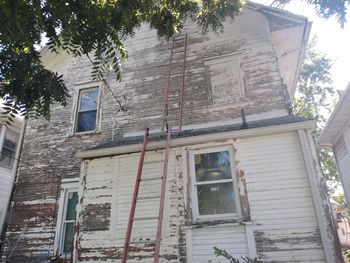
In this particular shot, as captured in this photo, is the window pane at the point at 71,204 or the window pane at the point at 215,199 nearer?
the window pane at the point at 215,199

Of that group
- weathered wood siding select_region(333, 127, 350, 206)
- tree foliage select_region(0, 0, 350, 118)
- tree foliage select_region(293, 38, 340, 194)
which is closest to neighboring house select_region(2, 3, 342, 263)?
weathered wood siding select_region(333, 127, 350, 206)

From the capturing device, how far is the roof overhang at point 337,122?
823cm

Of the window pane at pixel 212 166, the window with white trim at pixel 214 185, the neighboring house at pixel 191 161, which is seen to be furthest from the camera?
the window pane at pixel 212 166

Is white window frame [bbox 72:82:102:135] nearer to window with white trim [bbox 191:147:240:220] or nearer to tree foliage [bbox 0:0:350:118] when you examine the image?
window with white trim [bbox 191:147:240:220]

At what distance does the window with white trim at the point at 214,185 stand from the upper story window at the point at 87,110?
4191 mm

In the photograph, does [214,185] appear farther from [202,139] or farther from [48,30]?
[48,30]

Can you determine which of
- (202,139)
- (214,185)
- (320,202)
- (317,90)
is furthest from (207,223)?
(317,90)

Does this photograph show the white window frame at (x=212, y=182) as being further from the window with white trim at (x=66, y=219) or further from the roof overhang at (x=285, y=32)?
the window with white trim at (x=66, y=219)

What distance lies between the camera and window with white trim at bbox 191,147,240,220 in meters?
6.48

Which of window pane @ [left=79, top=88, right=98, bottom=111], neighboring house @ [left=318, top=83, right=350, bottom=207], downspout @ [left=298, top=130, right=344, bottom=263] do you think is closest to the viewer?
downspout @ [left=298, top=130, right=344, bottom=263]

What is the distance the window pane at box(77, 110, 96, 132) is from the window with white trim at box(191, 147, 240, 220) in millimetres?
4144

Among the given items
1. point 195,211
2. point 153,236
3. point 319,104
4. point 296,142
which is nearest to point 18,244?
point 153,236

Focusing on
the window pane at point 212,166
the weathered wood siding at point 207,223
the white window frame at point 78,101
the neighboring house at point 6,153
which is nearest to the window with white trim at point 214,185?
the window pane at point 212,166

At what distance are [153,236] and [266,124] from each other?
132 inches
